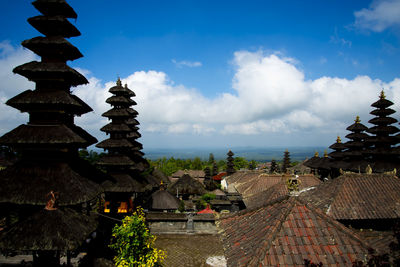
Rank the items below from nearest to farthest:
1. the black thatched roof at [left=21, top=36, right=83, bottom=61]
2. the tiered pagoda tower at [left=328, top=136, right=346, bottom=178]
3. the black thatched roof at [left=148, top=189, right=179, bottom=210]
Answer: the black thatched roof at [left=21, top=36, right=83, bottom=61]
the black thatched roof at [left=148, top=189, right=179, bottom=210]
the tiered pagoda tower at [left=328, top=136, right=346, bottom=178]

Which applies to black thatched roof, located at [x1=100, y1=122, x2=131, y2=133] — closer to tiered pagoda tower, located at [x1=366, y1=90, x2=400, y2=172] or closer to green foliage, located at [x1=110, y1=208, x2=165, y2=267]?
green foliage, located at [x1=110, y1=208, x2=165, y2=267]

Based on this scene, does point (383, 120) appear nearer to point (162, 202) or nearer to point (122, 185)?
point (162, 202)

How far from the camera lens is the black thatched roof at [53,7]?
1322 centimetres

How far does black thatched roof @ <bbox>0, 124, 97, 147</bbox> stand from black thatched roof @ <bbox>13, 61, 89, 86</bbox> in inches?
109

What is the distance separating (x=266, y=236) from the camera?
A: 25.0 feet

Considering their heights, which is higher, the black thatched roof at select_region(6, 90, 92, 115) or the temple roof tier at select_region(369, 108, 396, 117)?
the temple roof tier at select_region(369, 108, 396, 117)

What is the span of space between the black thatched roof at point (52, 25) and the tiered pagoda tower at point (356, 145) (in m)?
38.8

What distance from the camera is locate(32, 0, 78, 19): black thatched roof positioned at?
43.4ft

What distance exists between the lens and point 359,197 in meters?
14.8

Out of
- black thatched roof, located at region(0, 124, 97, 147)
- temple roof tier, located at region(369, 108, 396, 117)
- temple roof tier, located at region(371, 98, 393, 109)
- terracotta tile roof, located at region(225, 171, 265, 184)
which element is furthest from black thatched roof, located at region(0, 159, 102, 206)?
temple roof tier, located at region(371, 98, 393, 109)

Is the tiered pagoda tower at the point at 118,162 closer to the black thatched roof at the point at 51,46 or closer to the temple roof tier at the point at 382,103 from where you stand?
the black thatched roof at the point at 51,46

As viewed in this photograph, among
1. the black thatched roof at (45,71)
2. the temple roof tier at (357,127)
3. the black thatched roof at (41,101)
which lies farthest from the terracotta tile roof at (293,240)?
the temple roof tier at (357,127)

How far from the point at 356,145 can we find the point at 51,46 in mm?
40962

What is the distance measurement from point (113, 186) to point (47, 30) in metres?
13.1
